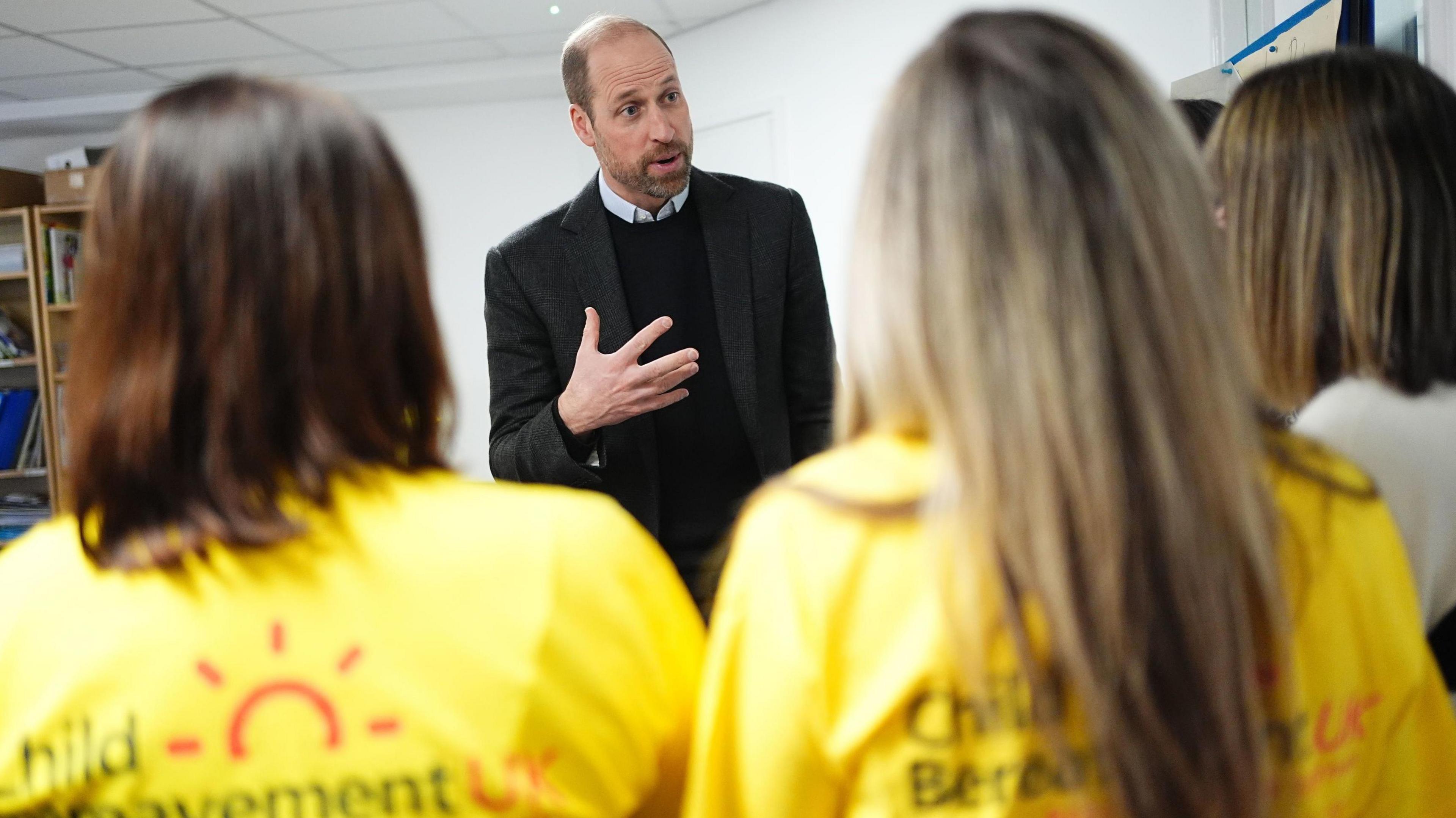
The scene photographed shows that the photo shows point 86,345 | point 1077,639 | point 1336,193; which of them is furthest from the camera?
point 1336,193

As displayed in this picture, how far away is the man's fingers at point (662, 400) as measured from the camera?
1.57 m

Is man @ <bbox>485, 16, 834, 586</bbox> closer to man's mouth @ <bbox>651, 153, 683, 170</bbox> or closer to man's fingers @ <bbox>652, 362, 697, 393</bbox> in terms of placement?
man's mouth @ <bbox>651, 153, 683, 170</bbox>

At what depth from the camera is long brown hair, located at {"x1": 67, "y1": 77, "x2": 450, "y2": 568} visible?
0.67 metres

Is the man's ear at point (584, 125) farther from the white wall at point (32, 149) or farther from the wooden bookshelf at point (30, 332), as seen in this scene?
the white wall at point (32, 149)

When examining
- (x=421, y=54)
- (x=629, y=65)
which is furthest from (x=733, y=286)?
(x=421, y=54)

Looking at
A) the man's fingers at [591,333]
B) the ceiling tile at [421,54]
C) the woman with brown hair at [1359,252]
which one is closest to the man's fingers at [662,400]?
the man's fingers at [591,333]

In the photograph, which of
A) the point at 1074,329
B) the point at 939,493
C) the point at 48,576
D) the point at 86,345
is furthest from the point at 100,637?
the point at 1074,329

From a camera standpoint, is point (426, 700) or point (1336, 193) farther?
point (1336, 193)

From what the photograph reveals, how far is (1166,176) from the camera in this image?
0.66m

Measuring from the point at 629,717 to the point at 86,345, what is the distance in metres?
0.47

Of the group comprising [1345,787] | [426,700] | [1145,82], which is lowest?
[1345,787]

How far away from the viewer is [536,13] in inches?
176

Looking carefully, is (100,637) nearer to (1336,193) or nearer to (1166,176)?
(1166,176)

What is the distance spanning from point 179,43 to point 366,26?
86 centimetres
